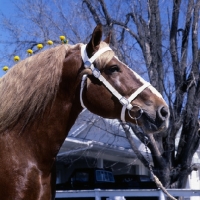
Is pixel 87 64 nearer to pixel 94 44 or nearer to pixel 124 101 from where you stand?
pixel 94 44

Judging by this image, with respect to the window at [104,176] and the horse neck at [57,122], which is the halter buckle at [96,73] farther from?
the window at [104,176]

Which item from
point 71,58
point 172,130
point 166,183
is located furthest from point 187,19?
point 71,58

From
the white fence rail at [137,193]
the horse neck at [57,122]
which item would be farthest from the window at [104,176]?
the horse neck at [57,122]

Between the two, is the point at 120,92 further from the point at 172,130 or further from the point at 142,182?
the point at 142,182

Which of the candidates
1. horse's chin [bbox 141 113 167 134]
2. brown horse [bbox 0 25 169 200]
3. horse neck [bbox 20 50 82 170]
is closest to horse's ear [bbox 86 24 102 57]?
brown horse [bbox 0 25 169 200]

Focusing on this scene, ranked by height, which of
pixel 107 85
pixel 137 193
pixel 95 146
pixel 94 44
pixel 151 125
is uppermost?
pixel 95 146

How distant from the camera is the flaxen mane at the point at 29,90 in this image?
2928 mm

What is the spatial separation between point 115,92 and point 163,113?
37 cm

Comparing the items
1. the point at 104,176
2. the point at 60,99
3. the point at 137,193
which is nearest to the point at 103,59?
the point at 60,99

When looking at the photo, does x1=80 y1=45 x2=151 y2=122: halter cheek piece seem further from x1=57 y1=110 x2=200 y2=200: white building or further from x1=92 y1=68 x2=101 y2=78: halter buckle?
x1=57 y1=110 x2=200 y2=200: white building

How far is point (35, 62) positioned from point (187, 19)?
947 centimetres

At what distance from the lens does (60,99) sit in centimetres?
300

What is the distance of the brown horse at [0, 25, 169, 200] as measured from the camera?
2.89m

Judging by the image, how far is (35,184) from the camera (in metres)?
2.76
